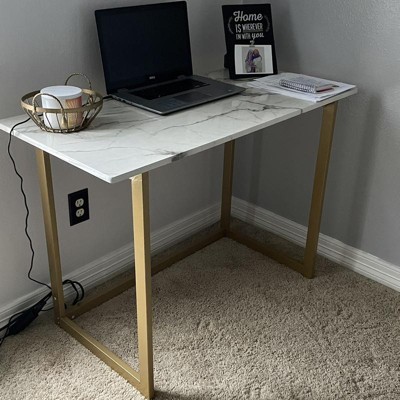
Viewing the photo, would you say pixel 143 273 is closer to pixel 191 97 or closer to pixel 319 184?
pixel 191 97

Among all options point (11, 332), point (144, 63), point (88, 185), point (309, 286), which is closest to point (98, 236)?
point (88, 185)

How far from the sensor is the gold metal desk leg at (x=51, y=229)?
153 centimetres

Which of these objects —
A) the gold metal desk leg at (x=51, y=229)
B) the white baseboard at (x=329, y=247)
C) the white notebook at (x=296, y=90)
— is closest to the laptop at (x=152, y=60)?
the white notebook at (x=296, y=90)

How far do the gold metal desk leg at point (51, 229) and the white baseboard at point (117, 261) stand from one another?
0.12m

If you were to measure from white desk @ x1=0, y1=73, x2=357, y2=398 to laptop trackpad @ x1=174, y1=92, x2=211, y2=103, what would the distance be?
4cm

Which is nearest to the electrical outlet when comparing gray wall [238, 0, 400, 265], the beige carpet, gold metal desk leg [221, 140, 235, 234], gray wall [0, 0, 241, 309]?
gray wall [0, 0, 241, 309]

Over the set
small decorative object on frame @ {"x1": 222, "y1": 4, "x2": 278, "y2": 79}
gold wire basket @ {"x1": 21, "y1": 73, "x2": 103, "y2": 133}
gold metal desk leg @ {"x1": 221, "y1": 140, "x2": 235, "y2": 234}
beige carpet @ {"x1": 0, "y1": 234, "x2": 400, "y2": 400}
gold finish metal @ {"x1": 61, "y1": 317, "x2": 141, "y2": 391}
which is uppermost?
small decorative object on frame @ {"x1": 222, "y1": 4, "x2": 278, "y2": 79}

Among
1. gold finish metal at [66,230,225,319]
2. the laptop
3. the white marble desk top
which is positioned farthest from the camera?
gold finish metal at [66,230,225,319]

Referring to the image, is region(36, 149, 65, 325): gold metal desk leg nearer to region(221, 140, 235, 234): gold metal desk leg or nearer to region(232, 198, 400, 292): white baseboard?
region(221, 140, 235, 234): gold metal desk leg

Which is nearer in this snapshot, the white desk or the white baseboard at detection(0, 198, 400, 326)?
the white desk

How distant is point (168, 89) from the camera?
1.74m

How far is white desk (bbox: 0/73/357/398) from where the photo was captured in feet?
4.20

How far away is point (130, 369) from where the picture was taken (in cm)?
159

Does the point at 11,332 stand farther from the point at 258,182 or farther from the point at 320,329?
the point at 258,182
